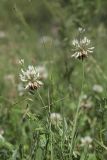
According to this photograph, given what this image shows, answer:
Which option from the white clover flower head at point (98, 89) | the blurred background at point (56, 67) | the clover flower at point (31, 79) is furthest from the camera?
the white clover flower head at point (98, 89)

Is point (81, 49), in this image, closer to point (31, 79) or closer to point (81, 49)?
point (81, 49)

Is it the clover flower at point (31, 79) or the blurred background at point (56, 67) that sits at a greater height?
the blurred background at point (56, 67)

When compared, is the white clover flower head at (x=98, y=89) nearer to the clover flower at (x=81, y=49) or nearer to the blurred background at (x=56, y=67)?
the blurred background at (x=56, y=67)

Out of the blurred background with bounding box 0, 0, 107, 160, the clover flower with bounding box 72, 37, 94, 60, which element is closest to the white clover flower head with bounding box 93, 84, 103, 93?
the blurred background with bounding box 0, 0, 107, 160

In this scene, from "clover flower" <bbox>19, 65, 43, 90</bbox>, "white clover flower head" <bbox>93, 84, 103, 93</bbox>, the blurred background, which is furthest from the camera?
"white clover flower head" <bbox>93, 84, 103, 93</bbox>

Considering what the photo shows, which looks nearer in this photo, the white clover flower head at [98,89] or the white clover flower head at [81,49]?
the white clover flower head at [81,49]

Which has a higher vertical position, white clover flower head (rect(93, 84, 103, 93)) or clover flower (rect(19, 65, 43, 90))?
white clover flower head (rect(93, 84, 103, 93))

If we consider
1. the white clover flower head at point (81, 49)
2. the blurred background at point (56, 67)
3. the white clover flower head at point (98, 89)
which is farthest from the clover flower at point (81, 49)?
the white clover flower head at point (98, 89)

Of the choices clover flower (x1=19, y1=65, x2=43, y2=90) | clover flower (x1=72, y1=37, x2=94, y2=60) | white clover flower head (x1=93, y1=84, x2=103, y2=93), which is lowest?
clover flower (x1=19, y1=65, x2=43, y2=90)

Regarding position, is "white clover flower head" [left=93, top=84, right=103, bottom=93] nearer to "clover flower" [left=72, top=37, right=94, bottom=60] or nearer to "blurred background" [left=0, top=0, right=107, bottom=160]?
"blurred background" [left=0, top=0, right=107, bottom=160]

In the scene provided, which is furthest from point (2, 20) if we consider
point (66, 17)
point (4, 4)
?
point (66, 17)

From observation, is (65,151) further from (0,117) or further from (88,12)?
(88,12)
